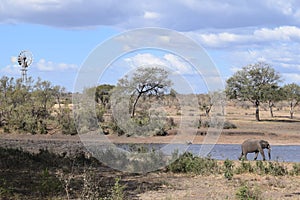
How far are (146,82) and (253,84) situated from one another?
41876 mm

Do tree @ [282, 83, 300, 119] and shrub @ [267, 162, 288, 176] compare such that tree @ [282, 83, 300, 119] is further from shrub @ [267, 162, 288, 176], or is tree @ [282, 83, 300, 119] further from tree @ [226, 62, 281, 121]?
shrub @ [267, 162, 288, 176]

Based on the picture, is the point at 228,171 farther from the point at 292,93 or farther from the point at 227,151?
the point at 292,93

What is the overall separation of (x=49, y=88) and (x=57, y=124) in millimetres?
6120

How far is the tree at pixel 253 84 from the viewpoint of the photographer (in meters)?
55.0

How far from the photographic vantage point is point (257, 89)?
5500 centimetres

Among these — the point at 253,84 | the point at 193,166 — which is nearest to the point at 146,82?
the point at 193,166

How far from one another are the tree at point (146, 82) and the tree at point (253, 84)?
128 ft

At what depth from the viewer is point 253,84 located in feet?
184

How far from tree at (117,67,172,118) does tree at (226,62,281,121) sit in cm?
3916

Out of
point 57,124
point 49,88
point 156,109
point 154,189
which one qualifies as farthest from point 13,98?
point 154,189

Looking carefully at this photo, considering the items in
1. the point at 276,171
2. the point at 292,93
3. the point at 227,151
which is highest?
the point at 292,93

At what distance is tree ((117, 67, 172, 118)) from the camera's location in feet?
48.4

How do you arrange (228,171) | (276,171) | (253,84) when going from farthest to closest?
1. (253,84)
2. (276,171)
3. (228,171)

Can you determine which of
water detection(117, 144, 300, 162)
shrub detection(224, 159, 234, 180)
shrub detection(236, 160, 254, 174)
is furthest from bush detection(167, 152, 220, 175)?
→ water detection(117, 144, 300, 162)
